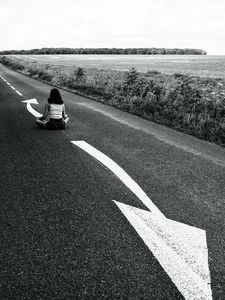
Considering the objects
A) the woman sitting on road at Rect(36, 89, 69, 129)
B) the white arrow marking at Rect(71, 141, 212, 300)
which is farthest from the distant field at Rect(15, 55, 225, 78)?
the white arrow marking at Rect(71, 141, 212, 300)

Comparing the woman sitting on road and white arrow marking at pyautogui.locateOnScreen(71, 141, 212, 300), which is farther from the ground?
the woman sitting on road

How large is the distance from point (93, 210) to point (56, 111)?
545cm

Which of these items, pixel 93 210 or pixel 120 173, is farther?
pixel 120 173

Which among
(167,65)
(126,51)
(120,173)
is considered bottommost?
(167,65)

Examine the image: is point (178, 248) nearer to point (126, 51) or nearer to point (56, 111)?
point (56, 111)

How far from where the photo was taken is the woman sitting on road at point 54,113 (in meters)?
9.50

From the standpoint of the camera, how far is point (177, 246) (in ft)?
12.6

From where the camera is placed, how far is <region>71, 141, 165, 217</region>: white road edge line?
15.9ft

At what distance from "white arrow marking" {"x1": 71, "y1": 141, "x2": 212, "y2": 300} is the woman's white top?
16.6 feet

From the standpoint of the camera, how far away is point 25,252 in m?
3.62

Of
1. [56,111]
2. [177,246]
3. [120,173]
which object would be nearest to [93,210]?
[177,246]

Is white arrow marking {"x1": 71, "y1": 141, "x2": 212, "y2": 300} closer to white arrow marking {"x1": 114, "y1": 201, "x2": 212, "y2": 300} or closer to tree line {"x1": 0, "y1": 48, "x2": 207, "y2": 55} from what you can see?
white arrow marking {"x1": 114, "y1": 201, "x2": 212, "y2": 300}

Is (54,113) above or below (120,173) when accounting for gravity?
above

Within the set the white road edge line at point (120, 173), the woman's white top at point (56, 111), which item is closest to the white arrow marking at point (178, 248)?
the white road edge line at point (120, 173)
